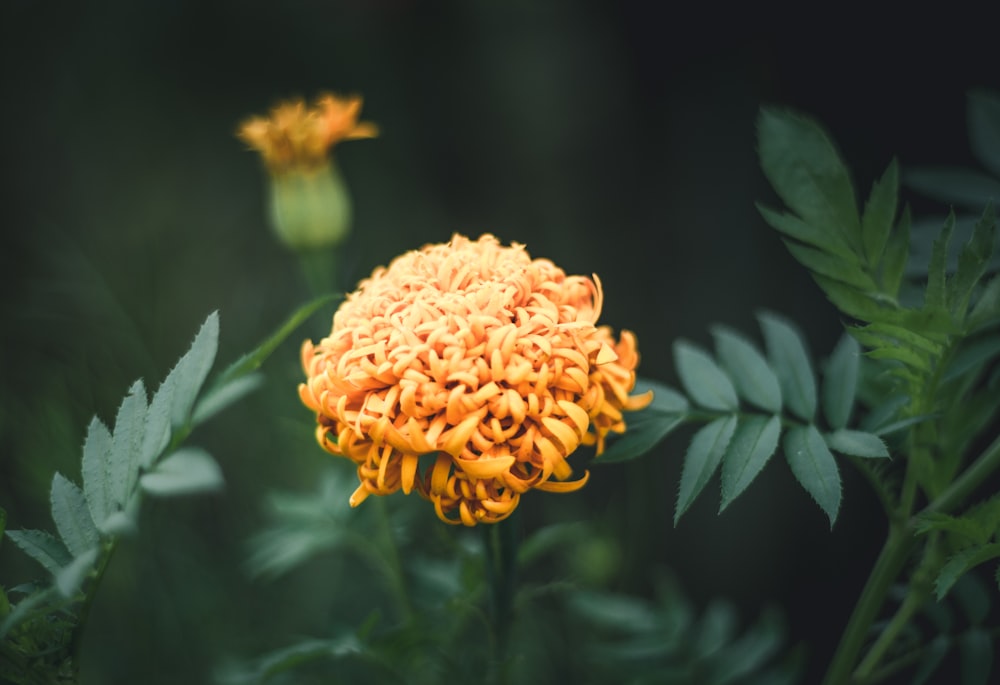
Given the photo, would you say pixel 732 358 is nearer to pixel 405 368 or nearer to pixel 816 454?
pixel 816 454

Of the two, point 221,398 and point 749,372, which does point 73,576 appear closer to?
point 221,398

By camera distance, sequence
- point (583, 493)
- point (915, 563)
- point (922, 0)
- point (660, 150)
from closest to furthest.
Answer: point (915, 563)
point (922, 0)
point (660, 150)
point (583, 493)

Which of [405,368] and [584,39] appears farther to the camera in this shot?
[584,39]

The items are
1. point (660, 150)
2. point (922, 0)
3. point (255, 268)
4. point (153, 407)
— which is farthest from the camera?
point (255, 268)

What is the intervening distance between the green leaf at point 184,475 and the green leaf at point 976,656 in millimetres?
570

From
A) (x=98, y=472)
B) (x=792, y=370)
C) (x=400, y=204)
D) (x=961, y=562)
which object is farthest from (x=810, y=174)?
(x=400, y=204)

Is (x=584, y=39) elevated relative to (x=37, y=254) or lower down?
elevated

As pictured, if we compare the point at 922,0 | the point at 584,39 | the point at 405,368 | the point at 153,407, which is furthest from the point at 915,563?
the point at 584,39

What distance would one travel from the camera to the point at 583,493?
1349 mm

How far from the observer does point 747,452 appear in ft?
1.58

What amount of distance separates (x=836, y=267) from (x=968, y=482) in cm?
16

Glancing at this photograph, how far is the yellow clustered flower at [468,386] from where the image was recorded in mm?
420

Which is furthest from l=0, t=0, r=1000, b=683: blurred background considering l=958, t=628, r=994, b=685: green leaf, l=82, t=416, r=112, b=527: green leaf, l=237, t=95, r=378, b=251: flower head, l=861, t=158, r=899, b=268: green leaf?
l=861, t=158, r=899, b=268: green leaf

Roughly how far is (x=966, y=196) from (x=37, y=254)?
4.25 feet
